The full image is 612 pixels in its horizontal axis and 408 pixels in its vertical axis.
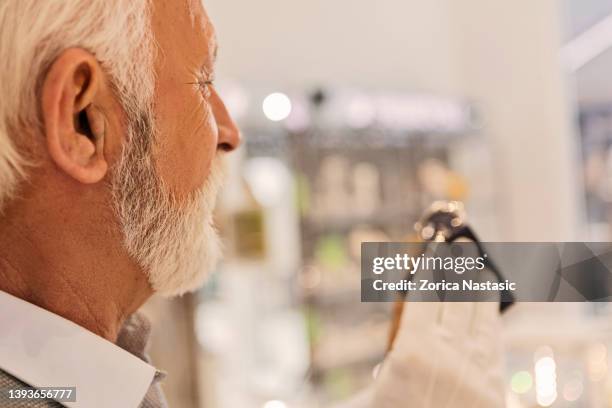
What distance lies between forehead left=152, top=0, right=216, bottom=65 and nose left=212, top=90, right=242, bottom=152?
0.05 m

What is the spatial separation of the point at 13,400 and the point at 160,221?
23 centimetres

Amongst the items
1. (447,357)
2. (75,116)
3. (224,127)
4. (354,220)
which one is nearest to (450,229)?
(447,357)

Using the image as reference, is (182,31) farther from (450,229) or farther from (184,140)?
(450,229)

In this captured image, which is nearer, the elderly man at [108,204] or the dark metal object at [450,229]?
the elderly man at [108,204]

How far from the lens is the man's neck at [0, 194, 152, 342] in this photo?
25.9 inches

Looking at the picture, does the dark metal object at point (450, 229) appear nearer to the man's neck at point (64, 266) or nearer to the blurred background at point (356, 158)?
the man's neck at point (64, 266)

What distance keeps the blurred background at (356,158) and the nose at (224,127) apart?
1497 millimetres

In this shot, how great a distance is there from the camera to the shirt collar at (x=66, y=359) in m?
0.63

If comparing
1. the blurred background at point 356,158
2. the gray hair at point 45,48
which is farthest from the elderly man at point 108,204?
the blurred background at point 356,158

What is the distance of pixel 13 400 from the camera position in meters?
0.59

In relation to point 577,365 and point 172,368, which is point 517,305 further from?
point 172,368

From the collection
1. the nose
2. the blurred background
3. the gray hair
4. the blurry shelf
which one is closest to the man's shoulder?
the gray hair

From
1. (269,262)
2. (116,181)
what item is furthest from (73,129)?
(269,262)

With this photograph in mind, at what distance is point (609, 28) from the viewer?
5.08m
